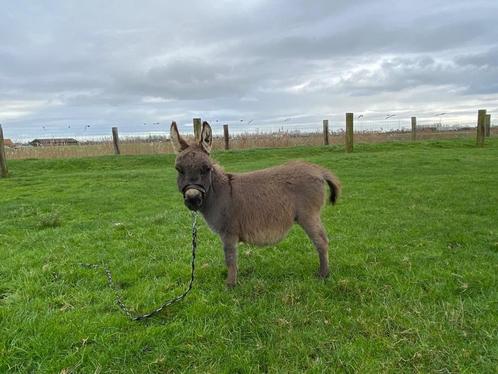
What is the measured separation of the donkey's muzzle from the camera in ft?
13.4

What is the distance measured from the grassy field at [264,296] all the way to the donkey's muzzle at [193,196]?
1.12 metres

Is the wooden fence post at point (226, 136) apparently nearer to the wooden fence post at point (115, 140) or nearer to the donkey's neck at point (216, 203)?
the wooden fence post at point (115, 140)

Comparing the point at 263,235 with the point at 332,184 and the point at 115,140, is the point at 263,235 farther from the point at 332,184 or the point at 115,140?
the point at 115,140

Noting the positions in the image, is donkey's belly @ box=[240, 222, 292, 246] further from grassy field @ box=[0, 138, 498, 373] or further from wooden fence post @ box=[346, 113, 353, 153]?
wooden fence post @ box=[346, 113, 353, 153]

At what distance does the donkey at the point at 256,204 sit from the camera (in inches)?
185

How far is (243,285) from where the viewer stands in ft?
15.4

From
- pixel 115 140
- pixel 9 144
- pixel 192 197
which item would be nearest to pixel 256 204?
pixel 192 197

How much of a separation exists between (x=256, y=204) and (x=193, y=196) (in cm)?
103

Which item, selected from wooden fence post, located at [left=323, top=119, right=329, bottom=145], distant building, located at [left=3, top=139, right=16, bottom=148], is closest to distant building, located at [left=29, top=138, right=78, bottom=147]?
distant building, located at [left=3, top=139, right=16, bottom=148]

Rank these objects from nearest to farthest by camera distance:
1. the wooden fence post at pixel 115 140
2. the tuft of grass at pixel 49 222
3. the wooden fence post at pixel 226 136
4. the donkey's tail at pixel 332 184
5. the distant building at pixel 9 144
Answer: the donkey's tail at pixel 332 184 → the tuft of grass at pixel 49 222 → the wooden fence post at pixel 115 140 → the wooden fence post at pixel 226 136 → the distant building at pixel 9 144

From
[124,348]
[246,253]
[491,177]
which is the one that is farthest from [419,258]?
[491,177]

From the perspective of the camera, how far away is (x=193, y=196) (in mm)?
4098

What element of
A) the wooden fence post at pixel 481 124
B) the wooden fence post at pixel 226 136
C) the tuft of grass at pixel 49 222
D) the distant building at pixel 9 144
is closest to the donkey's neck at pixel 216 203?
the tuft of grass at pixel 49 222

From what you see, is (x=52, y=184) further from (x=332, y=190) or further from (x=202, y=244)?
(x=332, y=190)
